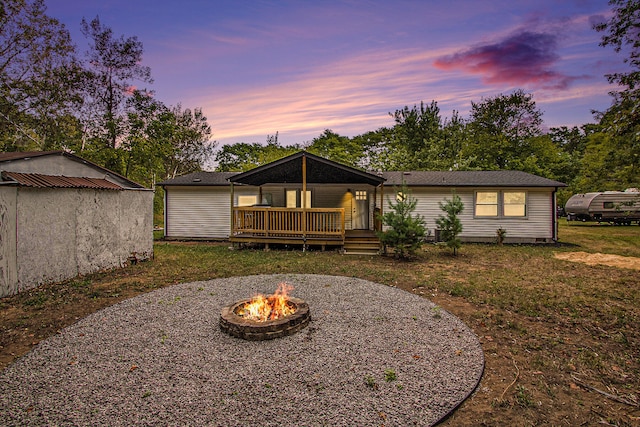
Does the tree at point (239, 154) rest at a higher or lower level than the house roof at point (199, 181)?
higher

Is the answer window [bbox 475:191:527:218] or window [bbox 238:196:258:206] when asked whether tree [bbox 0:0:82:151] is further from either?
window [bbox 475:191:527:218]

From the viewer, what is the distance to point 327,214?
12609 mm

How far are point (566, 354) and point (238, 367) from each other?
4044mm

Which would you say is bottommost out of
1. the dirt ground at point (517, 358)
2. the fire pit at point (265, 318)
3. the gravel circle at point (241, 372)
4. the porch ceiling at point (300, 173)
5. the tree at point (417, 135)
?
the dirt ground at point (517, 358)

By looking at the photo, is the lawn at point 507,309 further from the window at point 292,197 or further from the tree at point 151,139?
the tree at point 151,139

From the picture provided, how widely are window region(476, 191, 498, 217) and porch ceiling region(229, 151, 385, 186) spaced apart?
5859mm

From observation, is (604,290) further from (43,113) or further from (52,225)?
(43,113)

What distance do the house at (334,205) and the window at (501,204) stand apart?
0.13 ft

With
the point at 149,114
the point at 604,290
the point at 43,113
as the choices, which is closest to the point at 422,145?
the point at 149,114

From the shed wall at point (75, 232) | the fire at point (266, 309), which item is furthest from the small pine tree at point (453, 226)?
the shed wall at point (75, 232)

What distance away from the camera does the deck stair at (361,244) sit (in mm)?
12058

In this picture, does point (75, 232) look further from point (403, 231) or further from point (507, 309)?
point (507, 309)

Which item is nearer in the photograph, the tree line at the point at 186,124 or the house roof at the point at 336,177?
the tree line at the point at 186,124

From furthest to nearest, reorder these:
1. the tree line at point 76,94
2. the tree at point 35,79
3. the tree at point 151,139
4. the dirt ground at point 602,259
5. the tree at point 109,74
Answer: the tree at point 109,74
the tree at point 151,139
the tree line at point 76,94
the tree at point 35,79
the dirt ground at point 602,259
